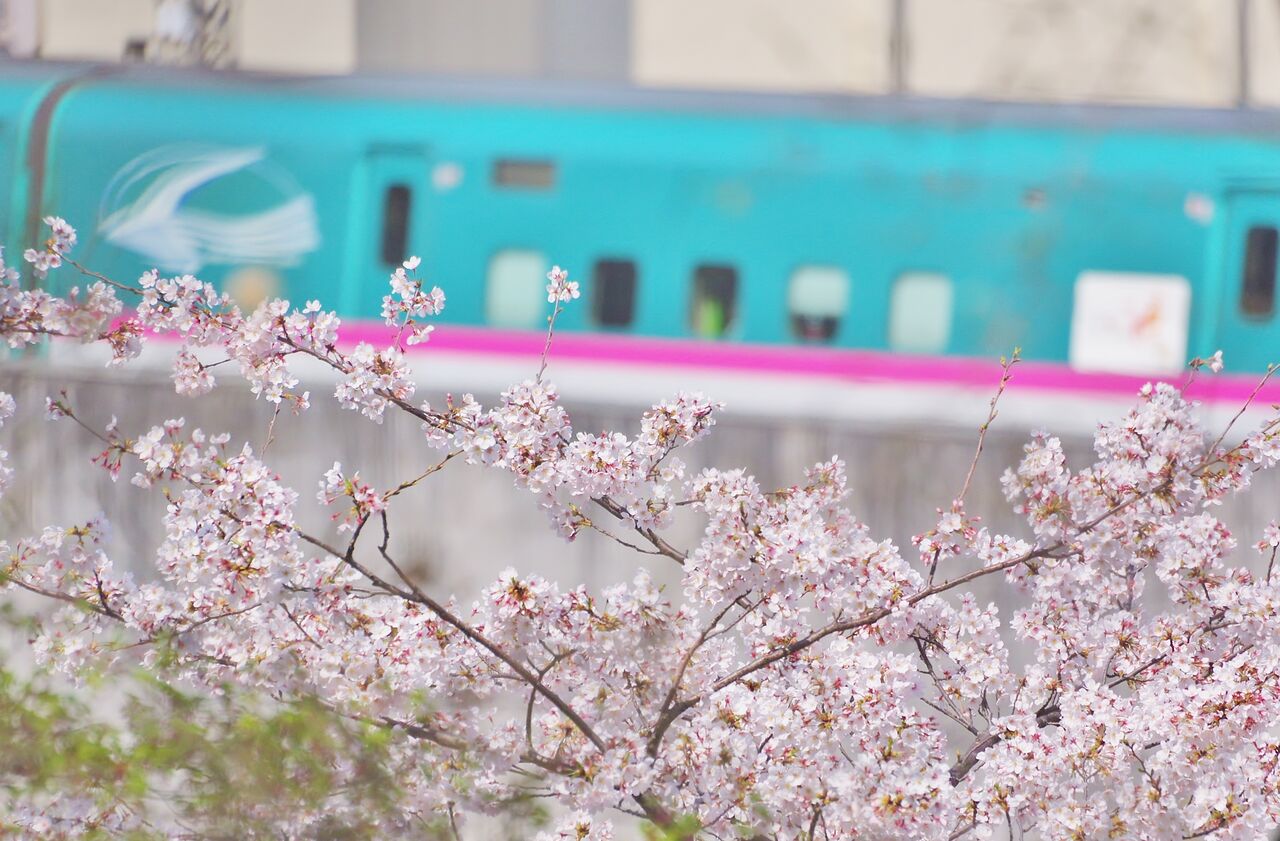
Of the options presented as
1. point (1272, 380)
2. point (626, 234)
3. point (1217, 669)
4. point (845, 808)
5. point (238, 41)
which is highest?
point (238, 41)

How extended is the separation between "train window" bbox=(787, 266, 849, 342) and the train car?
0.04ft

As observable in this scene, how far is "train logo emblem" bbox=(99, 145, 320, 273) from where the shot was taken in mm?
8555

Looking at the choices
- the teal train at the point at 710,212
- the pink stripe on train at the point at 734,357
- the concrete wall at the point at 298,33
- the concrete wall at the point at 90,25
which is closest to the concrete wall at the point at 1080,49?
the teal train at the point at 710,212

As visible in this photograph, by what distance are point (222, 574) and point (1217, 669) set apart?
2.24 m

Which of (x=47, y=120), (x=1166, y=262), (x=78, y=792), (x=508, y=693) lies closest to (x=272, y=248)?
(x=47, y=120)

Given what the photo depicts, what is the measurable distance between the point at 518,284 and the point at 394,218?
800 millimetres

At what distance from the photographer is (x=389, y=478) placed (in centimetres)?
741

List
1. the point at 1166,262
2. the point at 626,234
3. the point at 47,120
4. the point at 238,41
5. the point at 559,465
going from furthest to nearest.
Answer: the point at 238,41 < the point at 47,120 < the point at 626,234 < the point at 1166,262 < the point at 559,465

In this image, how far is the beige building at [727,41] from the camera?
970cm

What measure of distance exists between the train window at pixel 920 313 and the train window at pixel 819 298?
0.27 meters

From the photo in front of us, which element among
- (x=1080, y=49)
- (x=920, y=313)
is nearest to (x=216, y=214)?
(x=920, y=313)

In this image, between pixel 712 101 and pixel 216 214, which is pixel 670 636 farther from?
pixel 216 214

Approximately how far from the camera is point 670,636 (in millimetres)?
3521

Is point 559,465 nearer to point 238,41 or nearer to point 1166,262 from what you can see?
point 1166,262
